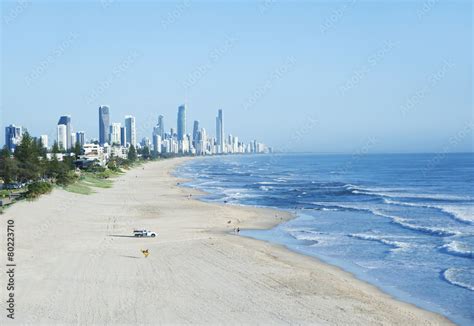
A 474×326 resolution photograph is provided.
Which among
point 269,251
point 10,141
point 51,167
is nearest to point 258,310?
point 269,251

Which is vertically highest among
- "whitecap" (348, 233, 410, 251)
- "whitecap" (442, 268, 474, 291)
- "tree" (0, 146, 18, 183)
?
"tree" (0, 146, 18, 183)

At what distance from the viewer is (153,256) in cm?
2809

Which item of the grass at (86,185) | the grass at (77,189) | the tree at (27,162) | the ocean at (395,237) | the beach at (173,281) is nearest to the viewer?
the beach at (173,281)

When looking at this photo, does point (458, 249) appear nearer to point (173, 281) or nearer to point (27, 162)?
point (173, 281)

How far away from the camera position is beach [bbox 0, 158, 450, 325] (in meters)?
18.4

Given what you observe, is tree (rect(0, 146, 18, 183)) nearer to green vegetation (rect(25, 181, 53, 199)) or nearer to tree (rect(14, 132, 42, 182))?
tree (rect(14, 132, 42, 182))

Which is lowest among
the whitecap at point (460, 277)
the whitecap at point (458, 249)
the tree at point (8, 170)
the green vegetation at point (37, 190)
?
the whitecap at point (460, 277)

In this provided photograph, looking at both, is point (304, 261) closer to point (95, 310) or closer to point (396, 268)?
point (396, 268)

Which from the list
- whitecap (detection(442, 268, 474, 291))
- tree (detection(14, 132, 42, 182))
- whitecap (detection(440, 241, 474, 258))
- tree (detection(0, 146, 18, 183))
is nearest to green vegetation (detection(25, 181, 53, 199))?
tree (detection(0, 146, 18, 183))

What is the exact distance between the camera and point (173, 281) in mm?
22844

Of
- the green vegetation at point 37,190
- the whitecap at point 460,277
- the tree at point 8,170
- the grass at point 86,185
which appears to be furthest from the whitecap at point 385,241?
the tree at point 8,170

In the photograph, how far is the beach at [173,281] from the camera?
18.4 m

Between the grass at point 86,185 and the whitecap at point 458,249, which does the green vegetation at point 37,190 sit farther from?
the whitecap at point 458,249

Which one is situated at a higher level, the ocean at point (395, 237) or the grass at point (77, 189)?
the grass at point (77, 189)
